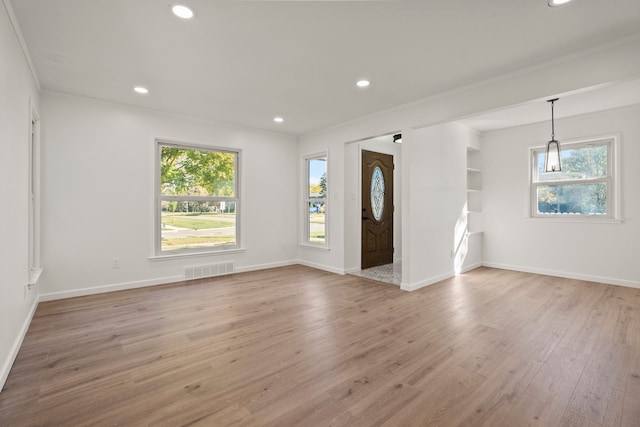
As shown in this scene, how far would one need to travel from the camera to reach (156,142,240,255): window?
471 cm

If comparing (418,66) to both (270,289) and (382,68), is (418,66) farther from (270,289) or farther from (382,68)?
(270,289)

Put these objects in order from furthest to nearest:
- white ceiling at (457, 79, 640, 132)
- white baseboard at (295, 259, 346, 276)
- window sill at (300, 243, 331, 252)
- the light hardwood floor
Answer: window sill at (300, 243, 331, 252)
white baseboard at (295, 259, 346, 276)
white ceiling at (457, 79, 640, 132)
the light hardwood floor

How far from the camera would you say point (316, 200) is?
19.4 ft

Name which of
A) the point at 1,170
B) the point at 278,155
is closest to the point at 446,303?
the point at 278,155

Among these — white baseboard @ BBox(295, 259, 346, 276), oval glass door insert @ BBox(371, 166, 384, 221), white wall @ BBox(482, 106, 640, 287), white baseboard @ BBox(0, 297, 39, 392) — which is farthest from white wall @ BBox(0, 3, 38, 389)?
white wall @ BBox(482, 106, 640, 287)

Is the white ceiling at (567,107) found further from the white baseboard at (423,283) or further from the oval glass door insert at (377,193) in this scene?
the white baseboard at (423,283)

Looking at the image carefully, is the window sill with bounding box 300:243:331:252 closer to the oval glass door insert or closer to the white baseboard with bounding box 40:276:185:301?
the oval glass door insert

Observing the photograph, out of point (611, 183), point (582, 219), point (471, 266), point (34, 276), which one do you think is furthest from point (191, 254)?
point (611, 183)

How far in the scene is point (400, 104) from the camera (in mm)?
4223

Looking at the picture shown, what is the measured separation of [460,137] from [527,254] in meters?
2.41

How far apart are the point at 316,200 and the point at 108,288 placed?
3.58 meters

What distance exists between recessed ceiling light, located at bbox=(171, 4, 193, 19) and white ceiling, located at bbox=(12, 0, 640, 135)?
1.9 inches

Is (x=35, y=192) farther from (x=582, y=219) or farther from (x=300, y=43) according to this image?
(x=582, y=219)

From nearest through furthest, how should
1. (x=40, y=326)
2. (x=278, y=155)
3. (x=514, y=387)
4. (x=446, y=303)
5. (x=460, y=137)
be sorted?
(x=514, y=387), (x=40, y=326), (x=446, y=303), (x=460, y=137), (x=278, y=155)
